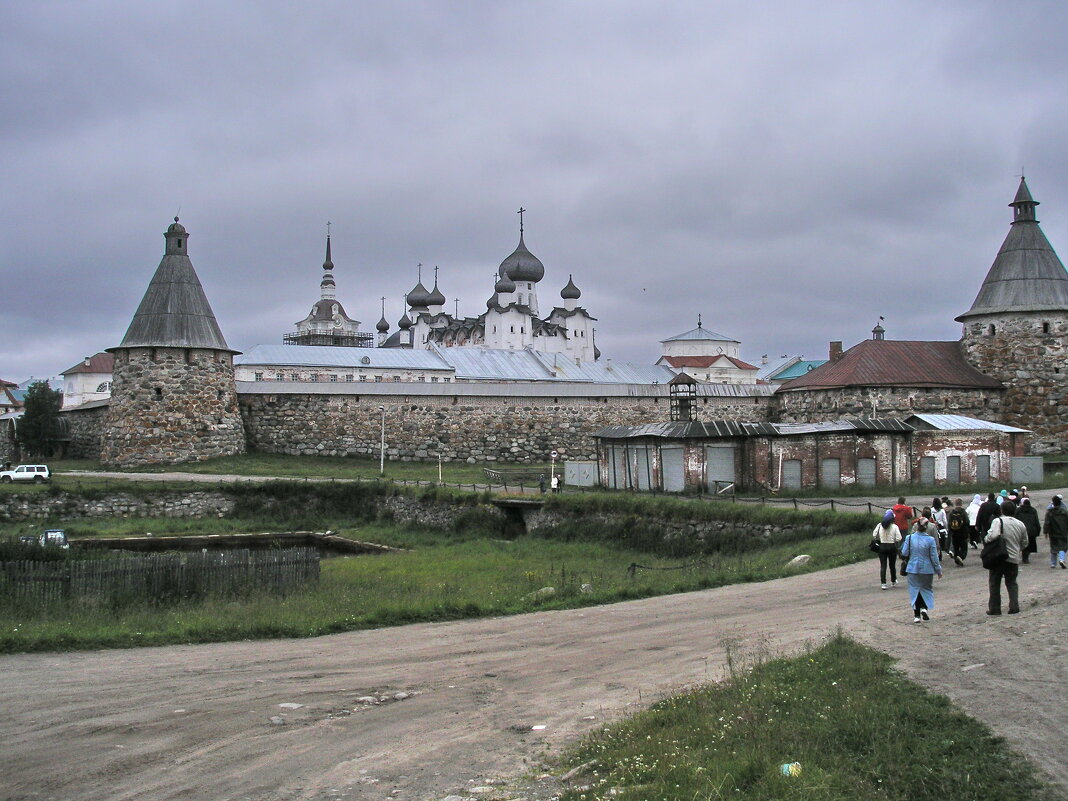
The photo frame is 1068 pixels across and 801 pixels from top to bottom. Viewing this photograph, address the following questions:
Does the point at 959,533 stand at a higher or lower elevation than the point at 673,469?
→ lower

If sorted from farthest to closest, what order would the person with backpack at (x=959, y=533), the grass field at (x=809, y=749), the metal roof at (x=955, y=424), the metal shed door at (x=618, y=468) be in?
1. the metal shed door at (x=618, y=468)
2. the metal roof at (x=955, y=424)
3. the person with backpack at (x=959, y=533)
4. the grass field at (x=809, y=749)

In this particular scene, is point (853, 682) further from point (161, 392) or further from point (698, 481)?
point (161, 392)

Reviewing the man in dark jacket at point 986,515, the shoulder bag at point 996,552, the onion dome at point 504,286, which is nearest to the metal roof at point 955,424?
the man in dark jacket at point 986,515

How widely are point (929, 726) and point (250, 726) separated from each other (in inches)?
204

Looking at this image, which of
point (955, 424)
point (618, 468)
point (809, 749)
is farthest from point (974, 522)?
point (618, 468)

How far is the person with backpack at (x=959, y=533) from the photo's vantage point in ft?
51.9

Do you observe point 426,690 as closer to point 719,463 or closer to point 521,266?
point 719,463

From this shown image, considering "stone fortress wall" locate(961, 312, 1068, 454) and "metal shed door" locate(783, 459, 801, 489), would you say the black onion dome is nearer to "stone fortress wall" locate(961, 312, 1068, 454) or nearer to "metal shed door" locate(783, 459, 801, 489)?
"stone fortress wall" locate(961, 312, 1068, 454)

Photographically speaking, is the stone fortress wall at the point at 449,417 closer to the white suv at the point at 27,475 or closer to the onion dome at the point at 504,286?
the white suv at the point at 27,475

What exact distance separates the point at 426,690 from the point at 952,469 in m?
23.6

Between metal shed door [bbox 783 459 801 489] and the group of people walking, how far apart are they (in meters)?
11.3

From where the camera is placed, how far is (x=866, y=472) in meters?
29.1

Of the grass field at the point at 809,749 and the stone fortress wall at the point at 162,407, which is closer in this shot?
the grass field at the point at 809,749

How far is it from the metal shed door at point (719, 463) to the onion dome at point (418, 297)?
241ft
